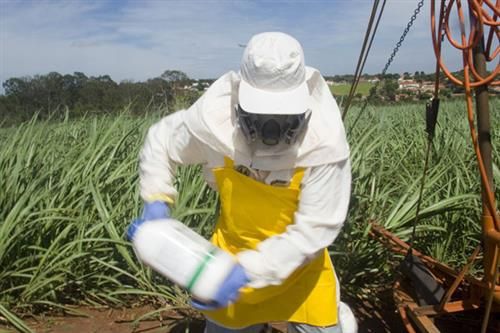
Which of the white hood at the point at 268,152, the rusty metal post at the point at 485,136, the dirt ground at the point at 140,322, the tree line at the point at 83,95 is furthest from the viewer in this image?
the tree line at the point at 83,95

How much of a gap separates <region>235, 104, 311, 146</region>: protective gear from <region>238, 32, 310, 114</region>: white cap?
3cm

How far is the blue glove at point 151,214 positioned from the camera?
1.42 m

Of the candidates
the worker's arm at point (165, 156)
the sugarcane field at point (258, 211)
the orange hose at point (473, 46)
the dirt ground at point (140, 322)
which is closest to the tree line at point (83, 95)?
the sugarcane field at point (258, 211)

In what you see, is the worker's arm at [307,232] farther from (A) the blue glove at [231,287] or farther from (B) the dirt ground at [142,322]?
(B) the dirt ground at [142,322]

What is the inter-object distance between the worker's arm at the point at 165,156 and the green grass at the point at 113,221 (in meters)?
0.77

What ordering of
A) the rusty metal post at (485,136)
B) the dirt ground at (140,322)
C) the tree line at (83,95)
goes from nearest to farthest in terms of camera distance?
the rusty metal post at (485,136), the dirt ground at (140,322), the tree line at (83,95)

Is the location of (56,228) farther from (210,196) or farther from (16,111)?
(16,111)

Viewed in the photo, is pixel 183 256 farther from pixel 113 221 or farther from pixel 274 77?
pixel 113 221

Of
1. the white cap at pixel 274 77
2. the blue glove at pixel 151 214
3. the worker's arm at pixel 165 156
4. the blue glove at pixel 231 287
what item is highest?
the white cap at pixel 274 77

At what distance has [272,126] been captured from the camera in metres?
1.33

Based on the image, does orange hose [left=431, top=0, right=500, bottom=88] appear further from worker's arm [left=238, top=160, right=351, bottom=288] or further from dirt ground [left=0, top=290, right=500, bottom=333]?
dirt ground [left=0, top=290, right=500, bottom=333]

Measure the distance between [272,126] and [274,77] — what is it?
0.43 ft

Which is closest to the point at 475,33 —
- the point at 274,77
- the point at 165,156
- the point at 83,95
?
the point at 274,77

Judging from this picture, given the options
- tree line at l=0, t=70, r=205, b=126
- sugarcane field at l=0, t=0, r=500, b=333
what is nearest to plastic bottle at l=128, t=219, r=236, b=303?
sugarcane field at l=0, t=0, r=500, b=333
